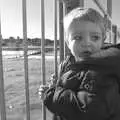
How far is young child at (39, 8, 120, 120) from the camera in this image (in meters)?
0.69

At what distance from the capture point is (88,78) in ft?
2.32

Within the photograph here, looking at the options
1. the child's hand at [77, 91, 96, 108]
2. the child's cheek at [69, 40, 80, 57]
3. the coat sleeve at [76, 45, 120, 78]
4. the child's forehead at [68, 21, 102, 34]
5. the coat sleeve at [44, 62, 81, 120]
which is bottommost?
the coat sleeve at [44, 62, 81, 120]

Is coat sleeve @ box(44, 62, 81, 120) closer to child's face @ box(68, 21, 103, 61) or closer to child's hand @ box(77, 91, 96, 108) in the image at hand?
child's hand @ box(77, 91, 96, 108)

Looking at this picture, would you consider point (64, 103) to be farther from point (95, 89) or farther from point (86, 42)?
point (86, 42)

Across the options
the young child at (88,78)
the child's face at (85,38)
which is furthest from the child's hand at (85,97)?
the child's face at (85,38)

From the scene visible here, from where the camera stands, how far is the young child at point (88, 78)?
0.69 m

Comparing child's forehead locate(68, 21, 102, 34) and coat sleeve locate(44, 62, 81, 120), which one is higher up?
child's forehead locate(68, 21, 102, 34)

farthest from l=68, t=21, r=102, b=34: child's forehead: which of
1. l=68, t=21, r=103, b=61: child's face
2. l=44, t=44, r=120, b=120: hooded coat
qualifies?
l=44, t=44, r=120, b=120: hooded coat

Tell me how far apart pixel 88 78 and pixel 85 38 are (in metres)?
0.19

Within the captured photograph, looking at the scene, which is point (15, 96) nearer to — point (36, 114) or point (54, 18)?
point (36, 114)

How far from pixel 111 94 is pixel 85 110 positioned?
115 mm

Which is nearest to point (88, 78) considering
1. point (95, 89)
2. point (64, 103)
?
point (95, 89)

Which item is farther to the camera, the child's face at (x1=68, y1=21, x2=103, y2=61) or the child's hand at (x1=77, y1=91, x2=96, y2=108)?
the child's face at (x1=68, y1=21, x2=103, y2=61)

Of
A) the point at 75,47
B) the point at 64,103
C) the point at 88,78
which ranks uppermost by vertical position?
the point at 75,47
